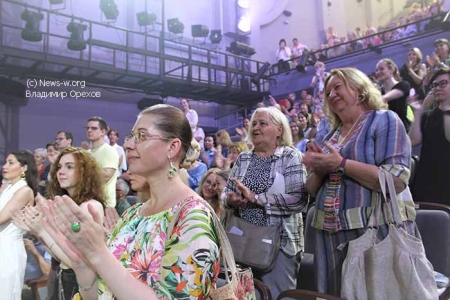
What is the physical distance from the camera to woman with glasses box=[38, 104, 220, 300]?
80 centimetres

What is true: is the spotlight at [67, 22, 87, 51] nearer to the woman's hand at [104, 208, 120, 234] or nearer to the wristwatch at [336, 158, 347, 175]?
the woman's hand at [104, 208, 120, 234]

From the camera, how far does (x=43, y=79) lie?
4383 mm

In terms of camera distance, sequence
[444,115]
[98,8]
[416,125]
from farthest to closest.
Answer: [98,8] < [416,125] < [444,115]

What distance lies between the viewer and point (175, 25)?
191 inches

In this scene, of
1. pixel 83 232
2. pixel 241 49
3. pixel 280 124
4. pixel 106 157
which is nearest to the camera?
pixel 83 232

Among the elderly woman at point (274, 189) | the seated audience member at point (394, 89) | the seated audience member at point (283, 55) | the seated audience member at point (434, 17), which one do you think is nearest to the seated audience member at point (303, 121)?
the seated audience member at point (283, 55)

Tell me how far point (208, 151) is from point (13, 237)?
8.57 ft

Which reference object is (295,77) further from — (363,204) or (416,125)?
(363,204)

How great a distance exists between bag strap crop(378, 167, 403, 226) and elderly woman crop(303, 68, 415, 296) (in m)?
0.03

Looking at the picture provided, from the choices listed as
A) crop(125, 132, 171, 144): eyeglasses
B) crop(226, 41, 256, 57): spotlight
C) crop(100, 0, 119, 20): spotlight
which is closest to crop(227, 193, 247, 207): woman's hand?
crop(125, 132, 171, 144): eyeglasses

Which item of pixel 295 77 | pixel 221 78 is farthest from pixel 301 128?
pixel 221 78

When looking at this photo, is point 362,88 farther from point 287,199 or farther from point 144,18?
point 144,18

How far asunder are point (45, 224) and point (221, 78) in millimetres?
4093

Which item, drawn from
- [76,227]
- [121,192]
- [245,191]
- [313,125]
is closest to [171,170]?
[76,227]
